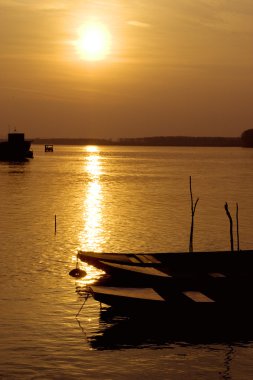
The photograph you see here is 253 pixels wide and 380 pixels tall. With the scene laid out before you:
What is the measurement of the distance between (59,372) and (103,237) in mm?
28908

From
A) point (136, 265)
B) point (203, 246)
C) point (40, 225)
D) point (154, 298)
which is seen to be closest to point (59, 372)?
point (154, 298)

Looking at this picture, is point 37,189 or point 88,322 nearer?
point 88,322

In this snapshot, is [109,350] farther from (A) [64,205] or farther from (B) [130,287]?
(A) [64,205]

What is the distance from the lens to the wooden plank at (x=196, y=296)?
78.2 ft

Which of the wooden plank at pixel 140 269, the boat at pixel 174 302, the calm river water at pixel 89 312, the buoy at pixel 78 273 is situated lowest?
the calm river water at pixel 89 312

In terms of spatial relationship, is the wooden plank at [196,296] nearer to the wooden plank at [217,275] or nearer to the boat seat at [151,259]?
the wooden plank at [217,275]

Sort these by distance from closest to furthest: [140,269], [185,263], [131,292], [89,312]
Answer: [131,292]
[89,312]
[140,269]
[185,263]

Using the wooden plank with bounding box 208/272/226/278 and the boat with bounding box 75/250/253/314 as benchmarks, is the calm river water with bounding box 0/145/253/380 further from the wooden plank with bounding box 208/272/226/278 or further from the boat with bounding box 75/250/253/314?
the wooden plank with bounding box 208/272/226/278

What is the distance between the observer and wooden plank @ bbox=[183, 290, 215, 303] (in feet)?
78.2

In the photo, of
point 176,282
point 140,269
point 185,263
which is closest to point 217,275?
point 185,263

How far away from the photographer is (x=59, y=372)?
20.1 metres

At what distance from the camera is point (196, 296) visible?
79.9ft

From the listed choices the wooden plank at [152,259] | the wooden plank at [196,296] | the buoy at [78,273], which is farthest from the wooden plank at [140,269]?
the buoy at [78,273]

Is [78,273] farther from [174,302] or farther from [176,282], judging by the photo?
[174,302]
